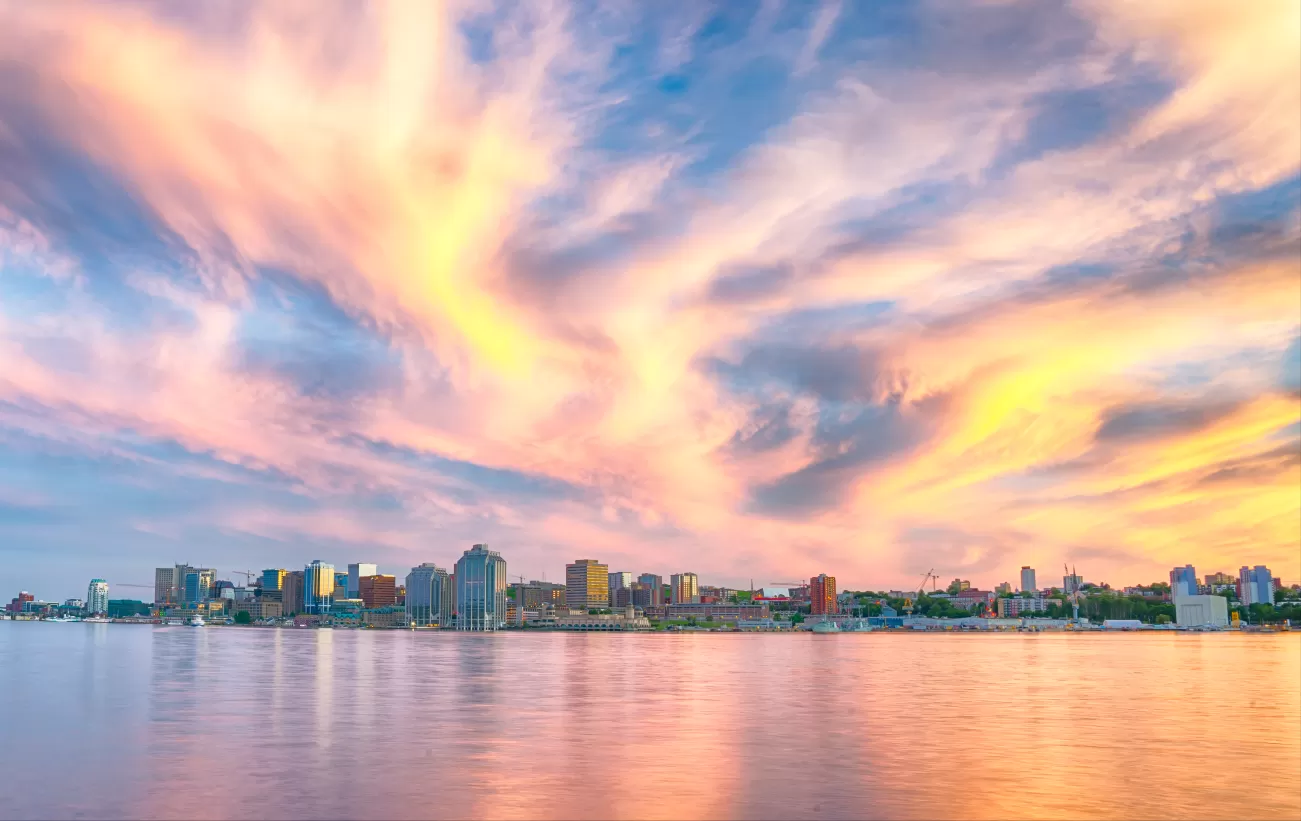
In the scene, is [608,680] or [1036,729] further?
[608,680]

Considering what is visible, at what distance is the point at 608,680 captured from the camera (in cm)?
10112

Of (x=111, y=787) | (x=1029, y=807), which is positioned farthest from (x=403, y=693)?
(x=1029, y=807)

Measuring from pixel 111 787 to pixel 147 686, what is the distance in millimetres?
53967

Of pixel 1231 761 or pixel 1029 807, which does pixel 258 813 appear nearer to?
pixel 1029 807

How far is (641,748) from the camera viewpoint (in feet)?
168

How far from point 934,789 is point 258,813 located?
83.1 ft

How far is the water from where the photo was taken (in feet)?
124

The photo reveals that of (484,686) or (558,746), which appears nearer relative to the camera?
(558,746)

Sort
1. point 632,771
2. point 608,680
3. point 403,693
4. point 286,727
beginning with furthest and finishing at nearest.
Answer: point 608,680 < point 403,693 < point 286,727 < point 632,771

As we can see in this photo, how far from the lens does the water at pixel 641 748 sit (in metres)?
37.8

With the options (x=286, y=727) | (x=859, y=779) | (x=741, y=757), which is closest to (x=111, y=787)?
(x=286, y=727)

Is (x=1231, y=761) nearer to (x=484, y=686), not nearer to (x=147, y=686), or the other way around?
(x=484, y=686)

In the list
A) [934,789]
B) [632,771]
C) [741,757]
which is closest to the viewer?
[934,789]

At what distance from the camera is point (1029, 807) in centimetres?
3728
